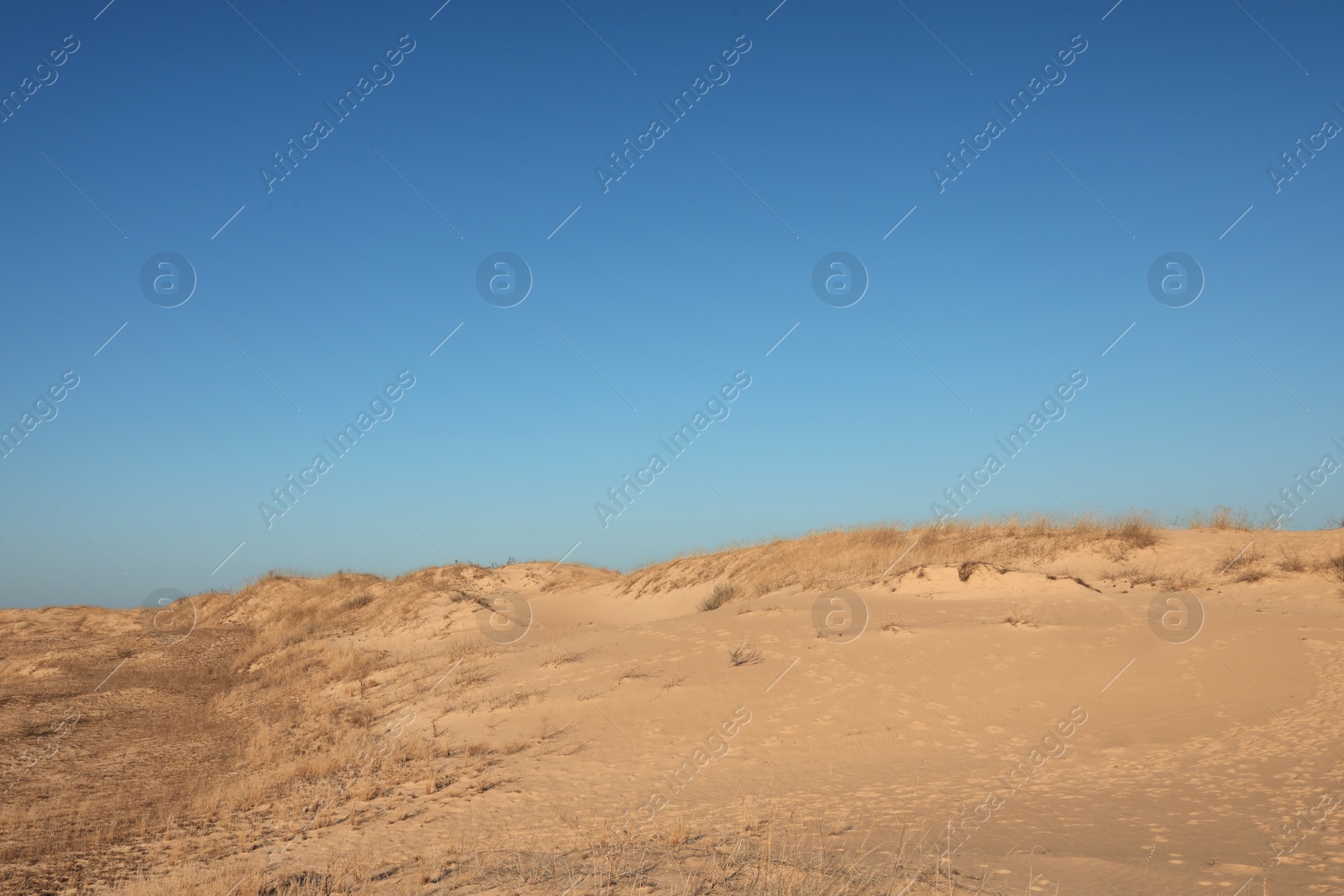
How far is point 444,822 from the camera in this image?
8375 millimetres

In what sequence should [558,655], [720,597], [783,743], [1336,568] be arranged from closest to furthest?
[783,743]
[1336,568]
[558,655]
[720,597]

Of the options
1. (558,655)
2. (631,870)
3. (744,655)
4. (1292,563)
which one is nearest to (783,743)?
(744,655)

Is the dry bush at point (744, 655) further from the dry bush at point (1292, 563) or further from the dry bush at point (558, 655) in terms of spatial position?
the dry bush at point (1292, 563)

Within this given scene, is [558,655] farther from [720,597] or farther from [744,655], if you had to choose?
[720,597]

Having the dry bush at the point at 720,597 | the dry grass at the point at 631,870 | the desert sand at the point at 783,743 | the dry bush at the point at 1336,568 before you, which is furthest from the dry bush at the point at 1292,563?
the dry grass at the point at 631,870

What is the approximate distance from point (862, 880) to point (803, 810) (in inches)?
107

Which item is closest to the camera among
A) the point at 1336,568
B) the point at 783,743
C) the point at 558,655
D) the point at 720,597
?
the point at 783,743

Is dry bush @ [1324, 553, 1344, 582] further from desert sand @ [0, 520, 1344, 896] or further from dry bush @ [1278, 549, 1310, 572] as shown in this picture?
dry bush @ [1278, 549, 1310, 572]

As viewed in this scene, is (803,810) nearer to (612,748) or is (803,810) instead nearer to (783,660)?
(612,748)

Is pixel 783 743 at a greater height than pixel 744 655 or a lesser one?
lesser

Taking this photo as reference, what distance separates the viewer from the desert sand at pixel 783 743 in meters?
6.28

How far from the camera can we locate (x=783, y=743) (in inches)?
418

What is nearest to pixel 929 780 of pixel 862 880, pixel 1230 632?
pixel 862 880

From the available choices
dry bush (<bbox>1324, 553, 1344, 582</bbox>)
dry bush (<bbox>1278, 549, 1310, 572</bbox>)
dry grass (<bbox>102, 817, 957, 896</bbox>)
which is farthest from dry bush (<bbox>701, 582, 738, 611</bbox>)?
dry grass (<bbox>102, 817, 957, 896</bbox>)
